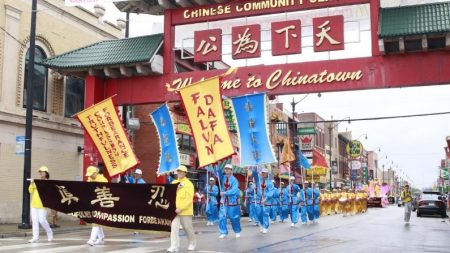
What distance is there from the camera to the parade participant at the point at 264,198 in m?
17.8

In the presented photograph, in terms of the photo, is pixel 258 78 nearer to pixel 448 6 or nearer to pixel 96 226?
pixel 448 6

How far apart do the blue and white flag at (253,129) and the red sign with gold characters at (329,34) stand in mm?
4512

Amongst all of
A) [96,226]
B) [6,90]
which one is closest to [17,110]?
[6,90]

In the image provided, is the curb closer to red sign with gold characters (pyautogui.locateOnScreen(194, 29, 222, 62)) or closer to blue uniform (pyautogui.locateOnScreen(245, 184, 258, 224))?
blue uniform (pyautogui.locateOnScreen(245, 184, 258, 224))

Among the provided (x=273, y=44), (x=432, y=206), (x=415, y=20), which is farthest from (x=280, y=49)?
(x=432, y=206)

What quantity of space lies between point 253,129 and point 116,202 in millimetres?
4868

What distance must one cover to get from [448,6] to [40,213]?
46.8 ft

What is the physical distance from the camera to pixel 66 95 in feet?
82.8

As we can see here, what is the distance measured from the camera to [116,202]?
42.2ft

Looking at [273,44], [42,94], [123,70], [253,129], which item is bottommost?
[253,129]

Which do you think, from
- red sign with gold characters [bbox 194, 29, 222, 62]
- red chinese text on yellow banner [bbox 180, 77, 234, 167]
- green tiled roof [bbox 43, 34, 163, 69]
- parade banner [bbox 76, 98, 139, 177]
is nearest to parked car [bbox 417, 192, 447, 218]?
red sign with gold characters [bbox 194, 29, 222, 62]

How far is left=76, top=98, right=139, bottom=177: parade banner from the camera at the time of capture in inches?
609

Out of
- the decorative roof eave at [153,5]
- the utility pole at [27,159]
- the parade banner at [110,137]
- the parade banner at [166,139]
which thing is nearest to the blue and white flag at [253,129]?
the parade banner at [166,139]

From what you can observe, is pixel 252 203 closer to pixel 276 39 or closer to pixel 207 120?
pixel 276 39
